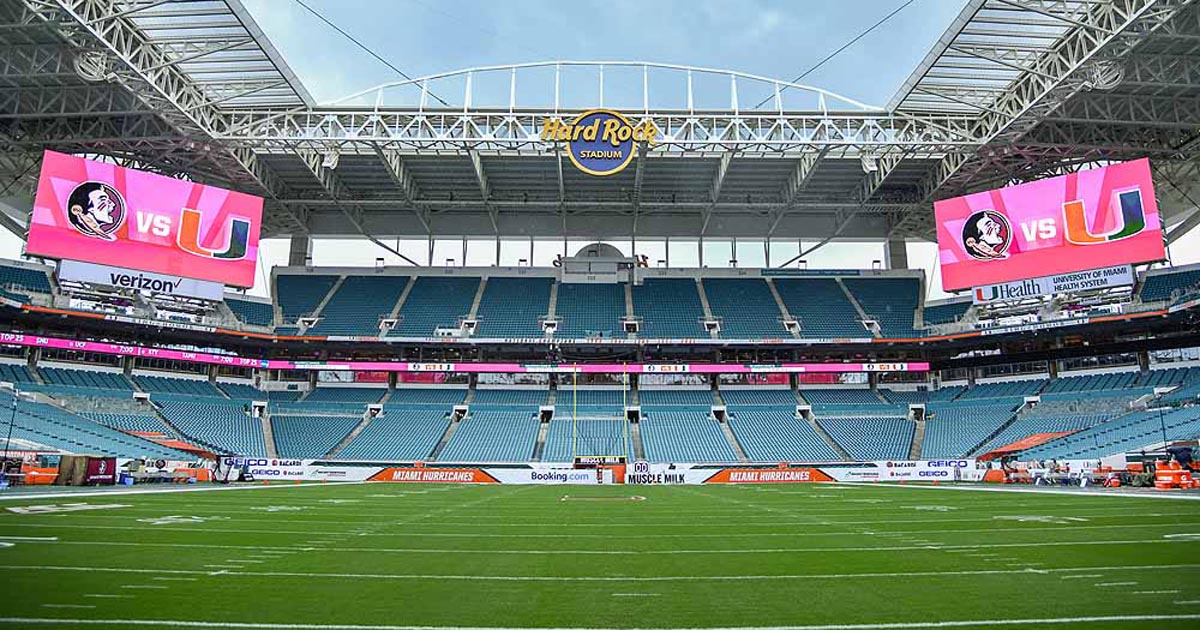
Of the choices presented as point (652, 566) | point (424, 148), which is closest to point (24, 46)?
point (424, 148)

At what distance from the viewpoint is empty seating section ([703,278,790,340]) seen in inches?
1799

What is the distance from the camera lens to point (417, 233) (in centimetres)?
4738

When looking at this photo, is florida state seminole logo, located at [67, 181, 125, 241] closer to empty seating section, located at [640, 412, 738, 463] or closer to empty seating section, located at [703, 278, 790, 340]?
empty seating section, located at [640, 412, 738, 463]

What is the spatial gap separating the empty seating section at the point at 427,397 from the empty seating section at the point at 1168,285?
40891mm

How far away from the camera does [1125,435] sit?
3206 centimetres

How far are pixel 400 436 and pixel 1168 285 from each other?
4452 cm

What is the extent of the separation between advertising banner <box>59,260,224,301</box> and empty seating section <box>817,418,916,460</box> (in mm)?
35142

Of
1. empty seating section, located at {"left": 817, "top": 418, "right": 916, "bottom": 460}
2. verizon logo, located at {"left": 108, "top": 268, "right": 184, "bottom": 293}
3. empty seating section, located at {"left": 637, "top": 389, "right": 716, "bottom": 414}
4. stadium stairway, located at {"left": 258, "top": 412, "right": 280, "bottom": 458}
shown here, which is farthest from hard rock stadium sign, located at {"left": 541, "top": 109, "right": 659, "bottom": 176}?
stadium stairway, located at {"left": 258, "top": 412, "right": 280, "bottom": 458}

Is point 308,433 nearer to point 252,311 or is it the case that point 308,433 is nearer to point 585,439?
point 252,311

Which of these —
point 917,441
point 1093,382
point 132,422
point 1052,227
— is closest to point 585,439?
point 917,441

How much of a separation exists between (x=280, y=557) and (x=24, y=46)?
26108 millimetres

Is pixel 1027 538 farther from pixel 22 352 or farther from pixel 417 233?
pixel 22 352

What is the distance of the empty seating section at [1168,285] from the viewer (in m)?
38.4

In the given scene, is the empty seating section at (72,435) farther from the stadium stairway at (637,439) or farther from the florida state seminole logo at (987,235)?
the florida state seminole logo at (987,235)
